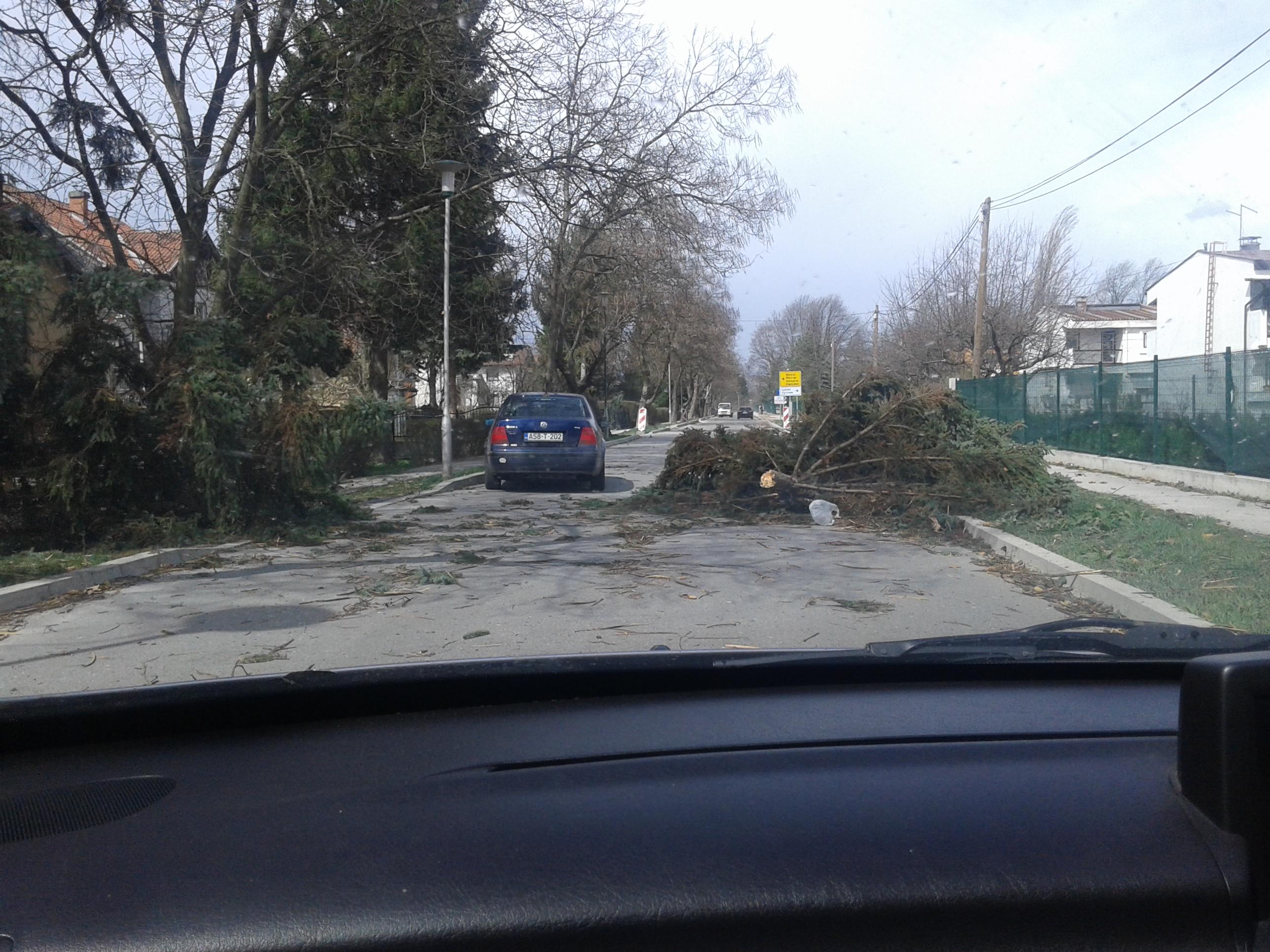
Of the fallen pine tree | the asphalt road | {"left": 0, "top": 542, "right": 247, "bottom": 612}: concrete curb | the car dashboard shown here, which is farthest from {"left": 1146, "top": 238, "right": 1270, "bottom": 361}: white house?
the car dashboard

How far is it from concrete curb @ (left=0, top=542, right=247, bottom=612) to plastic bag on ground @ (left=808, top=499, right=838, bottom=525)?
22.1 feet

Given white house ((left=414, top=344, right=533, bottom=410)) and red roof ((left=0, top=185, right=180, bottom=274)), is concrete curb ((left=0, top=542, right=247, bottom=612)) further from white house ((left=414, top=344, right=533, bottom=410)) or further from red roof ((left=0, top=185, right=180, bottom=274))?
white house ((left=414, top=344, right=533, bottom=410))

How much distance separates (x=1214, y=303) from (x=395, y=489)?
129ft

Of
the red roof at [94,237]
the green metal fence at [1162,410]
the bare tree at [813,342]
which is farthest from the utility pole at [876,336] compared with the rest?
the red roof at [94,237]

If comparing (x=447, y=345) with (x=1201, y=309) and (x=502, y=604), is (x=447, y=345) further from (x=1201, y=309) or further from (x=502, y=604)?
(x=1201, y=309)

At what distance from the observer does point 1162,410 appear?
19.1 meters

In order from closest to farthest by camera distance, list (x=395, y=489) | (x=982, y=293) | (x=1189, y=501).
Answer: (x=1189, y=501)
(x=395, y=489)
(x=982, y=293)

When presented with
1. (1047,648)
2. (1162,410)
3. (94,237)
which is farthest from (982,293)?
(1047,648)

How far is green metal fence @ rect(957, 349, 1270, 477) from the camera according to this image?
15633 millimetres

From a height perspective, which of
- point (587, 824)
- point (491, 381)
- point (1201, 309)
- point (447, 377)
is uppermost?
point (1201, 309)

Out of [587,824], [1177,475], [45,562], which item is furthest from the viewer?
[1177,475]

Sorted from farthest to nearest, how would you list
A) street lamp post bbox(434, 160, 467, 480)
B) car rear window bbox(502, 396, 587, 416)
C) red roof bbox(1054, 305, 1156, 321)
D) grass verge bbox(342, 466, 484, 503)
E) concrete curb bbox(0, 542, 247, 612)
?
red roof bbox(1054, 305, 1156, 321)
street lamp post bbox(434, 160, 467, 480)
car rear window bbox(502, 396, 587, 416)
grass verge bbox(342, 466, 484, 503)
concrete curb bbox(0, 542, 247, 612)

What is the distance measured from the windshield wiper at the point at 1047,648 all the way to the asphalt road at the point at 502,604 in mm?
1484

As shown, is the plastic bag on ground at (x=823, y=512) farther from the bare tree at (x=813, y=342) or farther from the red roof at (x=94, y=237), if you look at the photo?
the bare tree at (x=813, y=342)
